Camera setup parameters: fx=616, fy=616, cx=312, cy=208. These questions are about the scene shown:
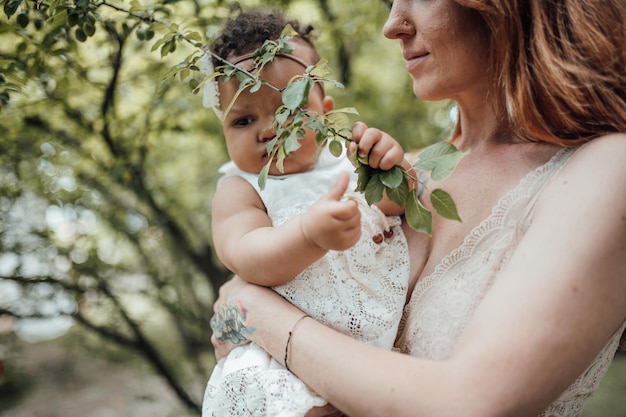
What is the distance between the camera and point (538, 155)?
1.46 meters

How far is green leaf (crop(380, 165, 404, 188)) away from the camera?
122 cm

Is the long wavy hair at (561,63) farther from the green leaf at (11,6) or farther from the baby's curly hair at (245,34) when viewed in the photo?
the green leaf at (11,6)

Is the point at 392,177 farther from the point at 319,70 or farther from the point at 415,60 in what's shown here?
the point at 415,60

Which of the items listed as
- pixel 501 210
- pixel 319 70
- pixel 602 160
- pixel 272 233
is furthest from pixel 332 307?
pixel 602 160

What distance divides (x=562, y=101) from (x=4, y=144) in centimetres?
255

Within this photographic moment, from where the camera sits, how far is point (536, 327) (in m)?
1.14

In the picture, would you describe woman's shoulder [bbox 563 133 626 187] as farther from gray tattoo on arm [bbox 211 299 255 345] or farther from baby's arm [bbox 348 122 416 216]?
gray tattoo on arm [bbox 211 299 255 345]

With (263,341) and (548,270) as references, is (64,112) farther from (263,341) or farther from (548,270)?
(548,270)

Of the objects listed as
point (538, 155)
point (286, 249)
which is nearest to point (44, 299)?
point (286, 249)

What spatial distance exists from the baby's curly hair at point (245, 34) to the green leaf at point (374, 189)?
0.59 meters

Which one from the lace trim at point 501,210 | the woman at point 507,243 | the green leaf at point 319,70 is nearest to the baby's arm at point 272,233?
the woman at point 507,243

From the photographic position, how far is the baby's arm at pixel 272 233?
1192 mm

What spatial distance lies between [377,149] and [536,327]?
464 millimetres

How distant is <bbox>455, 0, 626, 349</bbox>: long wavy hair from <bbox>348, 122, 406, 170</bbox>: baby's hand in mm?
357
